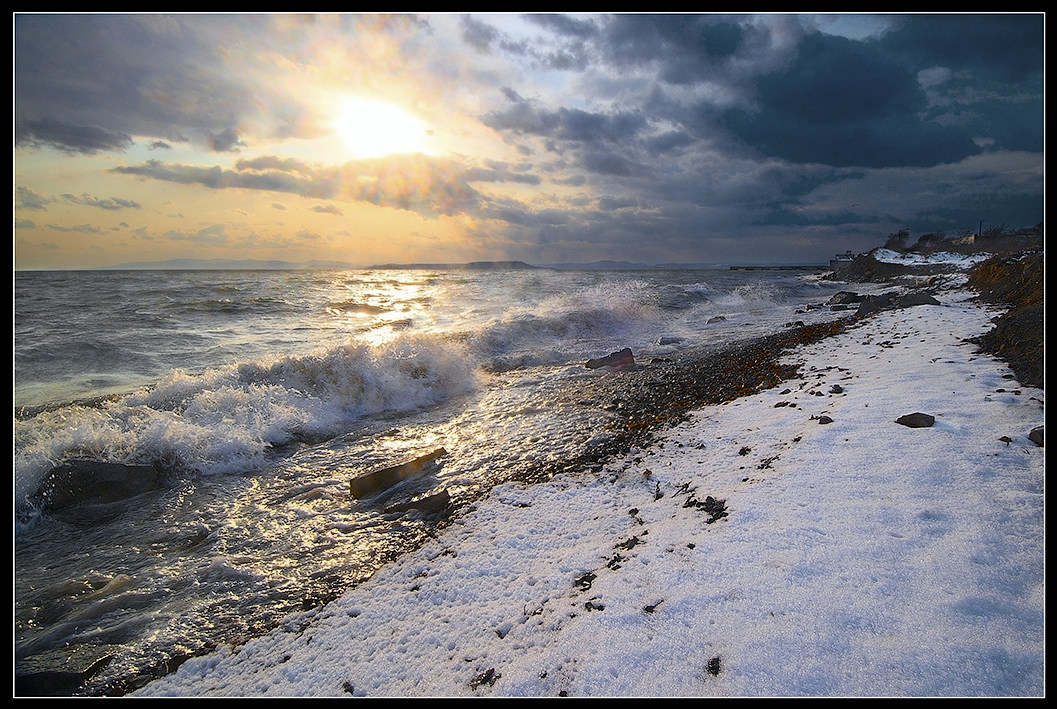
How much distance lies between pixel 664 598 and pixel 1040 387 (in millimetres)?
5829

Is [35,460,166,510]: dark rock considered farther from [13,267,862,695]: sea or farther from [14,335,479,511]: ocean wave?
[14,335,479,511]: ocean wave

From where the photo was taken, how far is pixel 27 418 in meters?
9.77

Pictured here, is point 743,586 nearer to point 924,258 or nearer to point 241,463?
point 241,463

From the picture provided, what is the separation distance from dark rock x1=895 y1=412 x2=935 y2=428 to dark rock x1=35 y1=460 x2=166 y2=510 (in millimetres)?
10682

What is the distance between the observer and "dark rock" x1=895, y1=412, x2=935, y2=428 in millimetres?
4906

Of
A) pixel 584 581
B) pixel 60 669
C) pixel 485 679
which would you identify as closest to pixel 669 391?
pixel 584 581

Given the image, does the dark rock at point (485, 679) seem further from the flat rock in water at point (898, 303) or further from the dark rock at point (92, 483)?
the flat rock in water at point (898, 303)

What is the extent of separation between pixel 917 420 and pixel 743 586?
3.52 meters

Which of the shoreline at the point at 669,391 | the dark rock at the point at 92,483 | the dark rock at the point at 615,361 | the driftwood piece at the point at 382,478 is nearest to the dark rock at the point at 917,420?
the shoreline at the point at 669,391

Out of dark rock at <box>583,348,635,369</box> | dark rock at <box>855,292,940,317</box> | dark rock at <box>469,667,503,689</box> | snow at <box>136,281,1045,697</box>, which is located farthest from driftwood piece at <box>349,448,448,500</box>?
dark rock at <box>855,292,940,317</box>

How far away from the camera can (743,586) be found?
3191mm

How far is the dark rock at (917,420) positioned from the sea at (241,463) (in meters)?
4.20

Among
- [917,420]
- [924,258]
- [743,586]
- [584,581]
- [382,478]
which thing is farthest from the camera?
[924,258]

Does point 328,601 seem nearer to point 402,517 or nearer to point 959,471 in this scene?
point 402,517
